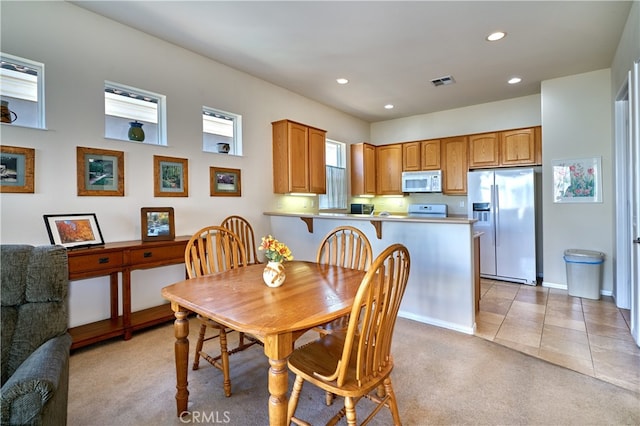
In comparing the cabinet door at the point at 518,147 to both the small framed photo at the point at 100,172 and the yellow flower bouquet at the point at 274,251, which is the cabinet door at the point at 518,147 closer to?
the yellow flower bouquet at the point at 274,251

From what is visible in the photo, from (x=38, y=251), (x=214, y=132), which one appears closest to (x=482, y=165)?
(x=214, y=132)

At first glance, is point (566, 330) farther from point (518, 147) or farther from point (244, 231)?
point (244, 231)

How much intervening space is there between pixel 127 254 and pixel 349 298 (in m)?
2.10

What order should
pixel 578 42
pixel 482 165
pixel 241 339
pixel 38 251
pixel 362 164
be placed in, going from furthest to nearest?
pixel 362 164 < pixel 482 165 < pixel 578 42 < pixel 241 339 < pixel 38 251

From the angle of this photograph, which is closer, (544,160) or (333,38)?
(333,38)

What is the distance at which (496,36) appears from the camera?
306cm

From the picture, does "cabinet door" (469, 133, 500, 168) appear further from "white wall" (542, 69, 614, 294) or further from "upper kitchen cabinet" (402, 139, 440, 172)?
"white wall" (542, 69, 614, 294)

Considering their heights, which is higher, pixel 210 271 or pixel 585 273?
pixel 210 271

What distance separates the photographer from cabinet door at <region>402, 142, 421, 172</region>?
5703 millimetres

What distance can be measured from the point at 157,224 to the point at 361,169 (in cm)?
383

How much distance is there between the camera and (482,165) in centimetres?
507

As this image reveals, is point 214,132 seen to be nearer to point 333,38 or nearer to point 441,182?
point 333,38

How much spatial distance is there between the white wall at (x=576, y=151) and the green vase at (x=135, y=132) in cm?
495

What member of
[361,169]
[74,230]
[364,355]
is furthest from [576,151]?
[74,230]
